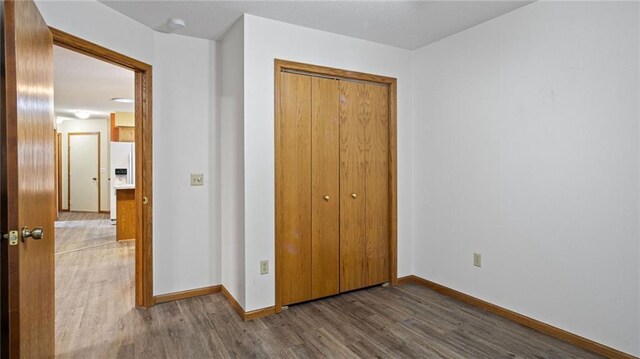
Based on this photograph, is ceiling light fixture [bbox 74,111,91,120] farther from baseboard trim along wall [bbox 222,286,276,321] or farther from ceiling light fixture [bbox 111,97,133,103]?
baseboard trim along wall [bbox 222,286,276,321]

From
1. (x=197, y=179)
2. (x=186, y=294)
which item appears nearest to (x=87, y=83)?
(x=197, y=179)

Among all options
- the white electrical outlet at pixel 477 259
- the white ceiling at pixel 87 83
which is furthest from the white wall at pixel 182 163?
the white electrical outlet at pixel 477 259

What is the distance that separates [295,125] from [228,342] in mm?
1699

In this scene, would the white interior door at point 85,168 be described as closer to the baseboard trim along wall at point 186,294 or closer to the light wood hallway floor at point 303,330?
the light wood hallway floor at point 303,330

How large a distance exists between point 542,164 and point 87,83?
226 inches

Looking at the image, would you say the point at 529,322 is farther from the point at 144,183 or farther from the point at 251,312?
the point at 144,183

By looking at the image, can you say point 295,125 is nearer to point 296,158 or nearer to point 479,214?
point 296,158

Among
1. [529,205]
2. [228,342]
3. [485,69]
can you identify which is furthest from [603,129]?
[228,342]

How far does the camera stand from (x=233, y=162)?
121 inches

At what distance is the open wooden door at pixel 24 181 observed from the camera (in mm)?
1546

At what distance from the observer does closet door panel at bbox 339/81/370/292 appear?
3.29 meters

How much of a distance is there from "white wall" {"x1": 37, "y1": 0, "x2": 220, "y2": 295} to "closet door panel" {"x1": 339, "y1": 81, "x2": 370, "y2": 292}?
3.79ft

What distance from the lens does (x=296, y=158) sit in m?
3.06

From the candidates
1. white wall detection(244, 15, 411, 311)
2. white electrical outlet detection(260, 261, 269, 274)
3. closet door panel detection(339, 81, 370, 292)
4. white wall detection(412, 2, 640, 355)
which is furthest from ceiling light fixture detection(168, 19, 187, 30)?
white wall detection(412, 2, 640, 355)
